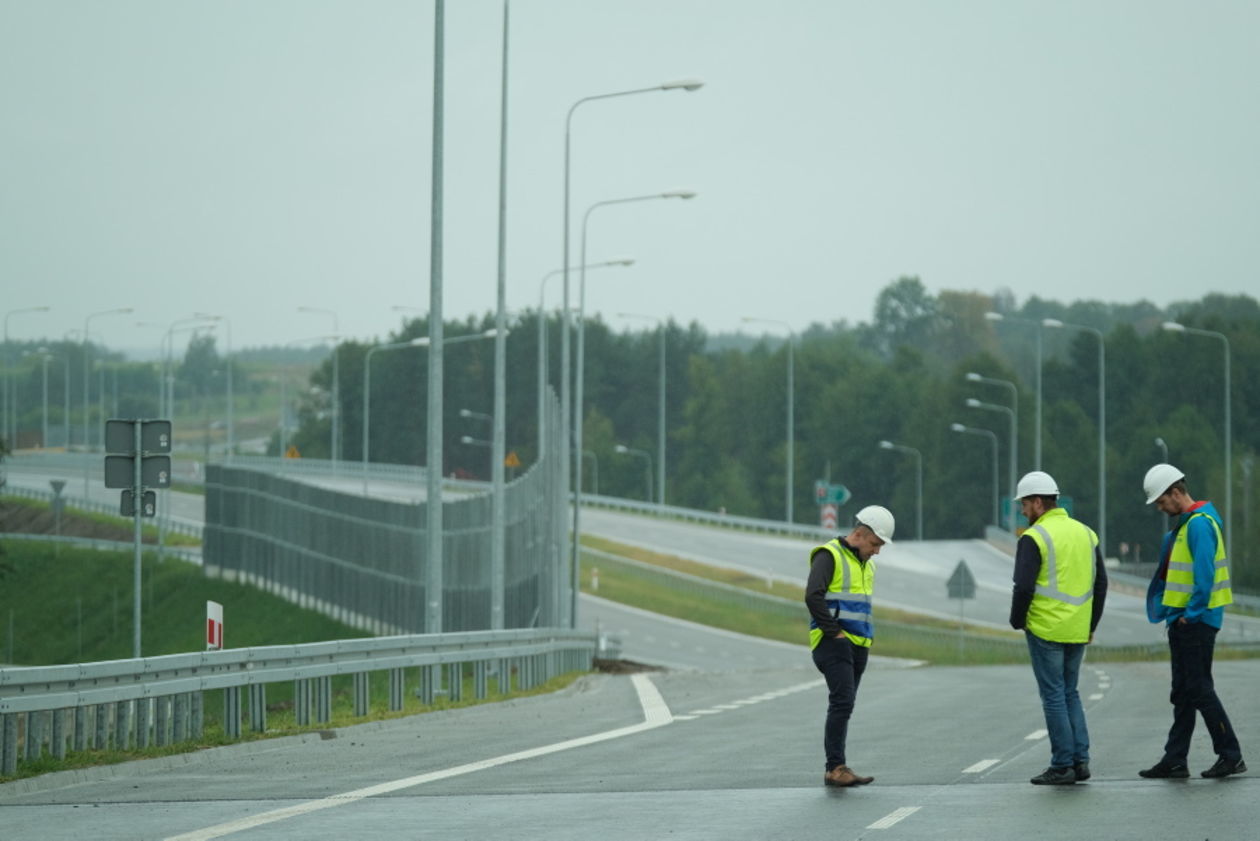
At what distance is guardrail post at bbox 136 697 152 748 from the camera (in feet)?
53.9

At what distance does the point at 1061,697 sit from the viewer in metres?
13.1

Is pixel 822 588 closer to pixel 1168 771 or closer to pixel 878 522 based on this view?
pixel 878 522

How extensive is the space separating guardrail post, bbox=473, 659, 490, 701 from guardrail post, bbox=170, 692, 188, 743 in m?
8.17

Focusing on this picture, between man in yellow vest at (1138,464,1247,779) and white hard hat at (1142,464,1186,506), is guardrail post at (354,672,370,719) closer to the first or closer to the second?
man in yellow vest at (1138,464,1247,779)

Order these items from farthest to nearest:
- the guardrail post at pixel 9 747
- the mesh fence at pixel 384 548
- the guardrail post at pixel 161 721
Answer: the mesh fence at pixel 384 548 < the guardrail post at pixel 161 721 < the guardrail post at pixel 9 747

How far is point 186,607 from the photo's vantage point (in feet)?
227

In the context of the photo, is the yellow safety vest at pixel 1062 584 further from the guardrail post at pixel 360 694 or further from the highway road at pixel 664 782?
the guardrail post at pixel 360 694

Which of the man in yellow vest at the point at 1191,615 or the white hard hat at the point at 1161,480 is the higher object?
the white hard hat at the point at 1161,480

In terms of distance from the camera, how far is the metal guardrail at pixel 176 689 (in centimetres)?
1487

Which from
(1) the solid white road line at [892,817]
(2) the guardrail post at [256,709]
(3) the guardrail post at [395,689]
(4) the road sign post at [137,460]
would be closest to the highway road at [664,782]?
(1) the solid white road line at [892,817]

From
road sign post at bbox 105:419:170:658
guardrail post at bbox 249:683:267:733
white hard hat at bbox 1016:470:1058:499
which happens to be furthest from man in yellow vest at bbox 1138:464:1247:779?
road sign post at bbox 105:419:170:658

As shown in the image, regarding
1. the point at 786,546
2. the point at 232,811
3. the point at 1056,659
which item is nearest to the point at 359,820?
the point at 232,811

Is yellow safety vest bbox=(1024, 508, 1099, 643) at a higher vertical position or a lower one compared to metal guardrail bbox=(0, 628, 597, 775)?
higher

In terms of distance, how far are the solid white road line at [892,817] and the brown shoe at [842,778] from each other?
110 centimetres
